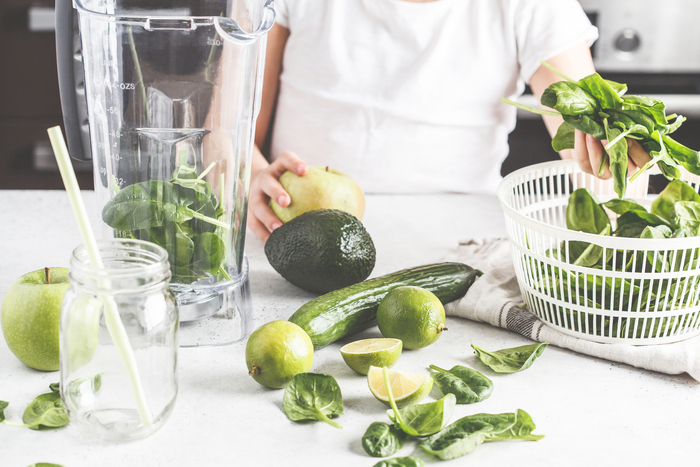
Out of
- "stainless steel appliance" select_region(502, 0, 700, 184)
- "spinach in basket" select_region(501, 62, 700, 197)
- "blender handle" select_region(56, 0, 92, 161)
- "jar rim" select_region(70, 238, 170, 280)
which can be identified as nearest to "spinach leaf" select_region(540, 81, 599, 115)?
"spinach in basket" select_region(501, 62, 700, 197)

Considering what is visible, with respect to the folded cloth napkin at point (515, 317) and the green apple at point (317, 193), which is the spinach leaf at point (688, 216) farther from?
the green apple at point (317, 193)

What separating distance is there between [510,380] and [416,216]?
56 centimetres

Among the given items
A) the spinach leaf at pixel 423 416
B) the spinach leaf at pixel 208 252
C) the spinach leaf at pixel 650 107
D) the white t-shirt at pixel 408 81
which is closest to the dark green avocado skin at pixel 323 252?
the spinach leaf at pixel 208 252

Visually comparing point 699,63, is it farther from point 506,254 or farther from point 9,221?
point 9,221

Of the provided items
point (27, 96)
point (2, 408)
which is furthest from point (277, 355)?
point (27, 96)

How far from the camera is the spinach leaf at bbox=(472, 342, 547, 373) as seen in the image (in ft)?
2.35

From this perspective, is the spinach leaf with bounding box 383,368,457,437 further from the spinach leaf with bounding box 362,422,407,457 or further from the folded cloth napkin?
the folded cloth napkin

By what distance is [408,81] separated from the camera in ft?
4.78

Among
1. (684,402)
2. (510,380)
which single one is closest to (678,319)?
(684,402)

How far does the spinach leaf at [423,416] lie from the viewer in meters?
0.59

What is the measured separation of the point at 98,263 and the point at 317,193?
0.53 meters

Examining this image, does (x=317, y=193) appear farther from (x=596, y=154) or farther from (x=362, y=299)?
(x=596, y=154)

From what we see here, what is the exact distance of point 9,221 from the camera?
1.12 metres

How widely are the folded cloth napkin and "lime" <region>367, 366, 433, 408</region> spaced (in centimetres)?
19
